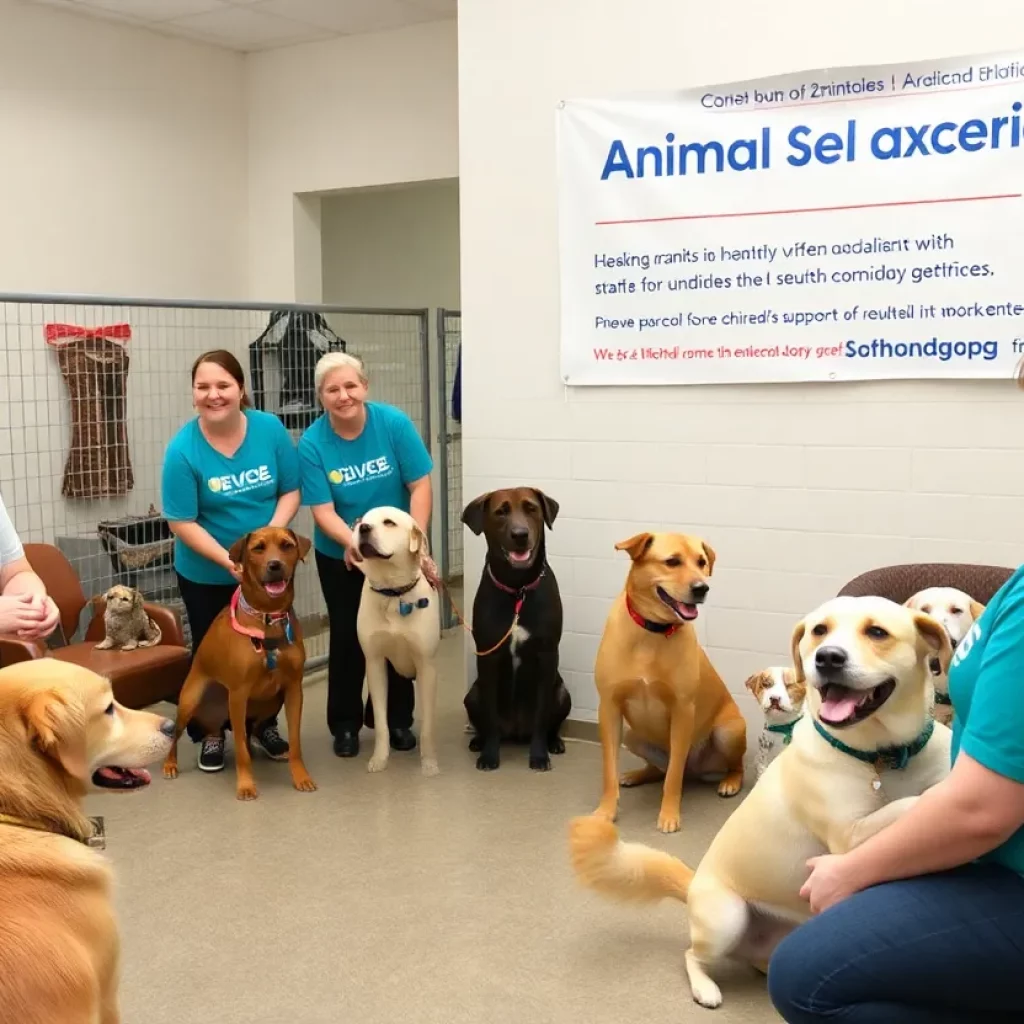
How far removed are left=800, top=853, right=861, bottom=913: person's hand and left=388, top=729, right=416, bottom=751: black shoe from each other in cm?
243

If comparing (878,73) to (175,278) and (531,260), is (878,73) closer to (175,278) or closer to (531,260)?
(531,260)

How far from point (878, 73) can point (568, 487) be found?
1680 mm

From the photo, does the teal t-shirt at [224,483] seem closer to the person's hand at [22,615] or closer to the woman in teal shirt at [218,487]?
the woman in teal shirt at [218,487]

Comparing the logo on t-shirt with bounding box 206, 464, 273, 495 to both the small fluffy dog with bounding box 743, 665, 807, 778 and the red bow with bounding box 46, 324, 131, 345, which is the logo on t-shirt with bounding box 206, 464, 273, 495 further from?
the small fluffy dog with bounding box 743, 665, 807, 778

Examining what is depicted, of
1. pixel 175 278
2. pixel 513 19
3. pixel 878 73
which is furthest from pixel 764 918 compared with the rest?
pixel 175 278

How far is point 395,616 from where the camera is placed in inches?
149

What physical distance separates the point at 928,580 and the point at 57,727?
7.51 ft

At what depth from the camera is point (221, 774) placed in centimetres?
388

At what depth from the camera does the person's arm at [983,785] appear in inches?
57.6

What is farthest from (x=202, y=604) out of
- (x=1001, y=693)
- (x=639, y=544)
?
(x=1001, y=693)

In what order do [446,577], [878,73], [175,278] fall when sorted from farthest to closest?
[175,278] < [446,577] < [878,73]

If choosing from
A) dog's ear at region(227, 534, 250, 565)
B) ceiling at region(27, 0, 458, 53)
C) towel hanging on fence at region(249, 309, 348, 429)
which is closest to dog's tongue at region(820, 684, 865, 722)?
dog's ear at region(227, 534, 250, 565)

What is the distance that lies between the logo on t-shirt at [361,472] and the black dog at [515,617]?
0.37 metres

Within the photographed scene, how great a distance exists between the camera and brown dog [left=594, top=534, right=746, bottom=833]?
10.8 feet
